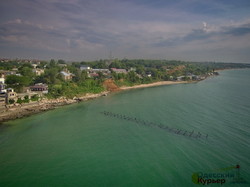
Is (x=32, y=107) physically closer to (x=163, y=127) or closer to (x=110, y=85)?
(x=163, y=127)

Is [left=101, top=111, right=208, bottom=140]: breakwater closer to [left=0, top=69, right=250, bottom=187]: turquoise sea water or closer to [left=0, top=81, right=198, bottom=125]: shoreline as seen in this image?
[left=0, top=69, right=250, bottom=187]: turquoise sea water

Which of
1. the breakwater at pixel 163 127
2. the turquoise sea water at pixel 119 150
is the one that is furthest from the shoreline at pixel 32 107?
the breakwater at pixel 163 127

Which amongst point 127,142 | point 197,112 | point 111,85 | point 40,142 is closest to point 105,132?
point 127,142

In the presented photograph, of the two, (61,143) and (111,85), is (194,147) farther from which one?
(111,85)

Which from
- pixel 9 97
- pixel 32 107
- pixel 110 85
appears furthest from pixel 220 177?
pixel 110 85

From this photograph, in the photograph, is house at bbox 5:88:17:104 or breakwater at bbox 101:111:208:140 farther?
house at bbox 5:88:17:104

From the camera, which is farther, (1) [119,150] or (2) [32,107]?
(2) [32,107]

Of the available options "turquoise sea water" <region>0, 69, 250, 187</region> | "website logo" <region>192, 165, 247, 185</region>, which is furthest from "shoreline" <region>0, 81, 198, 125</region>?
"website logo" <region>192, 165, 247, 185</region>

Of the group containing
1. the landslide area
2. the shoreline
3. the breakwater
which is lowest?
the breakwater
